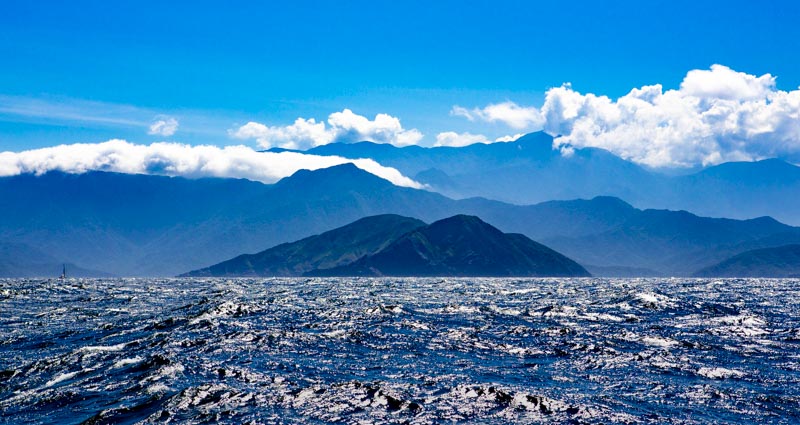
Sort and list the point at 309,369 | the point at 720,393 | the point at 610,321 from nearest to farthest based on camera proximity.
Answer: the point at 720,393, the point at 309,369, the point at 610,321

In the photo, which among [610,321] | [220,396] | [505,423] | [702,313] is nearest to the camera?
[505,423]

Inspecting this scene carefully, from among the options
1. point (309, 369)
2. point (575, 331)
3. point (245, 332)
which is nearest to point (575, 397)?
point (309, 369)

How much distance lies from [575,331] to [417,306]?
4421 centimetres

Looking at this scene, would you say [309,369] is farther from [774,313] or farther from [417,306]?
[774,313]

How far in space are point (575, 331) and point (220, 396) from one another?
4865cm

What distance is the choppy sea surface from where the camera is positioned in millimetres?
40969

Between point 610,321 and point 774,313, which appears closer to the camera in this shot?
point 610,321

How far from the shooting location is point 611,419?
130 ft

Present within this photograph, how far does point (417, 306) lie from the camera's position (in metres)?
119

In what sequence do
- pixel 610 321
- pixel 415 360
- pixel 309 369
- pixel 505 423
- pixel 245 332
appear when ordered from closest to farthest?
pixel 505 423, pixel 309 369, pixel 415 360, pixel 245 332, pixel 610 321

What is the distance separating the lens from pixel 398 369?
2144 inches

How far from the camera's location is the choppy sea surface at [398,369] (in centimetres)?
4097

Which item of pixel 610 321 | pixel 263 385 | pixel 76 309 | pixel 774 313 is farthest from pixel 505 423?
pixel 76 309

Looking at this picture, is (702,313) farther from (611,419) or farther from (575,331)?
(611,419)
